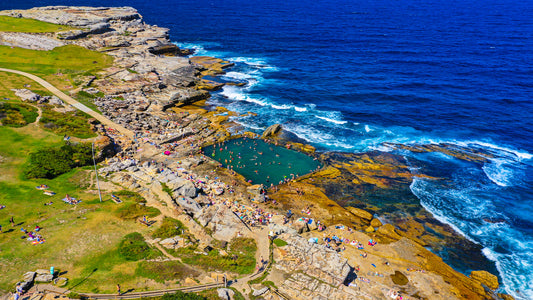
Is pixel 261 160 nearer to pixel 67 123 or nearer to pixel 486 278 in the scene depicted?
pixel 67 123

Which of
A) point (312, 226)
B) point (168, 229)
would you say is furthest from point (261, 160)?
point (168, 229)

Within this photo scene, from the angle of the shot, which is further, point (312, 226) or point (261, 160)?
point (261, 160)

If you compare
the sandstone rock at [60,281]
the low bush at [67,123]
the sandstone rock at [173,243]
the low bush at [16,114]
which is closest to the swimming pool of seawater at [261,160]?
the sandstone rock at [173,243]

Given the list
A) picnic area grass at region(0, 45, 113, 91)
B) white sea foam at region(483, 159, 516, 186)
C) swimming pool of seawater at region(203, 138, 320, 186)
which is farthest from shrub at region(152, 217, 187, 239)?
picnic area grass at region(0, 45, 113, 91)

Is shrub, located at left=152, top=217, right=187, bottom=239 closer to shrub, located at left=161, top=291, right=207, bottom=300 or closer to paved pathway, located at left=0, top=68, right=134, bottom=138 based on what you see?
shrub, located at left=161, top=291, right=207, bottom=300

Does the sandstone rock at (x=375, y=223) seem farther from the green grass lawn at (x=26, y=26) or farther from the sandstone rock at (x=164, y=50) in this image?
the green grass lawn at (x=26, y=26)

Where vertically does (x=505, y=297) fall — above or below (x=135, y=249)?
above

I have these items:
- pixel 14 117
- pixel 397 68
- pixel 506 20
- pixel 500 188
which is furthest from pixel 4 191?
pixel 506 20
